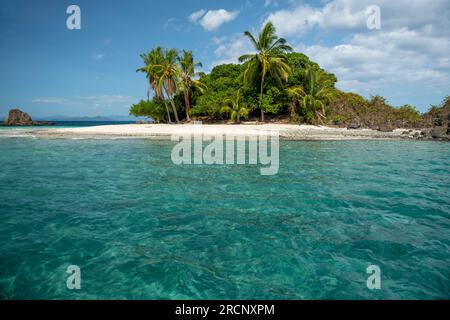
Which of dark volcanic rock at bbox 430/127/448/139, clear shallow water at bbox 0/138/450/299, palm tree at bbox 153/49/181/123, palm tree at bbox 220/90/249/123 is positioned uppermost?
palm tree at bbox 153/49/181/123

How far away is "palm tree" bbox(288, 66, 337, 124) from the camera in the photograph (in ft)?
101

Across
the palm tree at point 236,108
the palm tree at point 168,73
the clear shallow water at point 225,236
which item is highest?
the palm tree at point 168,73

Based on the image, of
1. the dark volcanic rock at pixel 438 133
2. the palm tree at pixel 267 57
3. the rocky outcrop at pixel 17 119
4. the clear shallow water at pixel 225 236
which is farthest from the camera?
the rocky outcrop at pixel 17 119

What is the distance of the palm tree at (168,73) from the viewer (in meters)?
33.4

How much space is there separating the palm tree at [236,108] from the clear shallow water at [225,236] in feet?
75.9

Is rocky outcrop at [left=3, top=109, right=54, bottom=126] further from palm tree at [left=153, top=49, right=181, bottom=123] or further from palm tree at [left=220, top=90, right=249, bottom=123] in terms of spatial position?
palm tree at [left=220, top=90, right=249, bottom=123]

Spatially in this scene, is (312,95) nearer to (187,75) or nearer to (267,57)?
(267,57)

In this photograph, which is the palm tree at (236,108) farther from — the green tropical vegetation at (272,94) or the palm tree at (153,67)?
the palm tree at (153,67)

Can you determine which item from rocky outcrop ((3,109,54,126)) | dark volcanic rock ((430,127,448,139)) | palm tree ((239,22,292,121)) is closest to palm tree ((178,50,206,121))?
palm tree ((239,22,292,121))

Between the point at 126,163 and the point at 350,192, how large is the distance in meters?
8.44

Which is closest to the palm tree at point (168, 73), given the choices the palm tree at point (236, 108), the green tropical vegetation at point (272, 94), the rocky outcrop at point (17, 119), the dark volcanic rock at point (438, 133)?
the green tropical vegetation at point (272, 94)

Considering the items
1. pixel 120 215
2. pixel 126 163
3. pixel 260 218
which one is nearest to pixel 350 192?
pixel 260 218

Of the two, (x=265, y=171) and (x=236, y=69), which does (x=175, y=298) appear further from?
(x=236, y=69)

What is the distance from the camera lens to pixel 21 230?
16.0 ft
